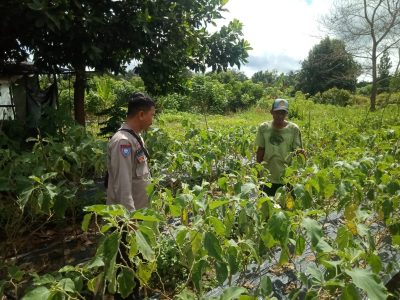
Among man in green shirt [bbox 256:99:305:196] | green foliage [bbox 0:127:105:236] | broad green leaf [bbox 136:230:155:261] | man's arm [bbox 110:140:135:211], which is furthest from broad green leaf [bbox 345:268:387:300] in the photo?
man in green shirt [bbox 256:99:305:196]

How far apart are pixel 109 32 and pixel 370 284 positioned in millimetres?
3454

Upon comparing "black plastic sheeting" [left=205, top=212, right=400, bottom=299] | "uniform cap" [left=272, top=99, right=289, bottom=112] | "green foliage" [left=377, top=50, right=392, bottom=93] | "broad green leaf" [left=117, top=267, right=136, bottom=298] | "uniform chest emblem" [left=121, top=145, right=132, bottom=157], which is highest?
"green foliage" [left=377, top=50, right=392, bottom=93]

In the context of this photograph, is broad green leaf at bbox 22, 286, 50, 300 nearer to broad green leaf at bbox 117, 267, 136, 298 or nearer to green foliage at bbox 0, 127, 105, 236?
broad green leaf at bbox 117, 267, 136, 298

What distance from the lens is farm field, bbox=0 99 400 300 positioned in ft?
4.97

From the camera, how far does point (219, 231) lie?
157 centimetres

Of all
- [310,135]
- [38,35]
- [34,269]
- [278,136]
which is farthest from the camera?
[310,135]

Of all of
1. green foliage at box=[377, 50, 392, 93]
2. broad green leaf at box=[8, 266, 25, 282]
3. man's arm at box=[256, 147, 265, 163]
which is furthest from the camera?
green foliage at box=[377, 50, 392, 93]

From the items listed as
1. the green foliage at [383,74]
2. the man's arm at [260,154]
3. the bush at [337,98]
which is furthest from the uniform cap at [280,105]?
the bush at [337,98]

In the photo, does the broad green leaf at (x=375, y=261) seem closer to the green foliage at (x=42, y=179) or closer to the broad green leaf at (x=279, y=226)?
the broad green leaf at (x=279, y=226)

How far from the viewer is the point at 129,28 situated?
4.02 m

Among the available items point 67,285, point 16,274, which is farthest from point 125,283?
point 16,274

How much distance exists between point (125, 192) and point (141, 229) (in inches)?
32.0

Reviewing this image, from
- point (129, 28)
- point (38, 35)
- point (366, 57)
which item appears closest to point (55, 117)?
point (38, 35)

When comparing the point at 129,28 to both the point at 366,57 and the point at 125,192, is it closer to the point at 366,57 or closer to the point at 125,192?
the point at 125,192
